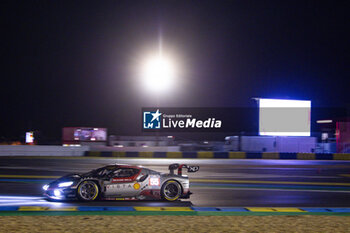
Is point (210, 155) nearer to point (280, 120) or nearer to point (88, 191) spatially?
point (280, 120)

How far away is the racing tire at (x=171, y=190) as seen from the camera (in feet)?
29.6

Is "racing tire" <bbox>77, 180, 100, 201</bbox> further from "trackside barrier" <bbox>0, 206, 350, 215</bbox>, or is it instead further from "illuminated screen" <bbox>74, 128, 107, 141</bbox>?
"illuminated screen" <bbox>74, 128, 107, 141</bbox>

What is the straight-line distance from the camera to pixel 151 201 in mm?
9102

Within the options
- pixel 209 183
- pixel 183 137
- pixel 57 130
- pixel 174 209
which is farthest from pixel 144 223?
pixel 57 130

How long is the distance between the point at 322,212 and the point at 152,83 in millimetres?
26102

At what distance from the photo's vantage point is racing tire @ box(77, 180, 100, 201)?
868 centimetres

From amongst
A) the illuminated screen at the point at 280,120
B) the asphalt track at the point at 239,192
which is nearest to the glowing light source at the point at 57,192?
the asphalt track at the point at 239,192

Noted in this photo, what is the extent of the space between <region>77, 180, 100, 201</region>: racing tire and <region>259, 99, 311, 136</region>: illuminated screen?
25.2 m

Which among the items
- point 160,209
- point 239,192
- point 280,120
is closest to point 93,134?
point 280,120

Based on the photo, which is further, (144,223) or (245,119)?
(245,119)

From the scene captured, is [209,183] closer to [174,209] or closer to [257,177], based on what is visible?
[257,177]

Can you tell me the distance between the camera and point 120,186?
881 cm

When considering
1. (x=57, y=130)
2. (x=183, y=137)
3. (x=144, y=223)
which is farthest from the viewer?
(x=57, y=130)

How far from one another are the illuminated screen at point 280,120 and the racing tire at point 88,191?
25.2m
